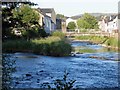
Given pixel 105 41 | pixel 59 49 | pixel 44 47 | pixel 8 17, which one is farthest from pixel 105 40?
pixel 8 17

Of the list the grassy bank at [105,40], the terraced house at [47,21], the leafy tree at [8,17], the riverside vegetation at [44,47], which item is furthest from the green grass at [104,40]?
the leafy tree at [8,17]

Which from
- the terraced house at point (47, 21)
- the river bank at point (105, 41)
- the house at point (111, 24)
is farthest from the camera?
the house at point (111, 24)

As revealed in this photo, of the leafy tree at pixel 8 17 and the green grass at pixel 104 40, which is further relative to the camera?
the green grass at pixel 104 40

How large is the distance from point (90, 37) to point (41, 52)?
5805cm

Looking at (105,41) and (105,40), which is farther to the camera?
(105,40)

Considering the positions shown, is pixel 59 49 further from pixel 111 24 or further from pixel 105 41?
pixel 111 24

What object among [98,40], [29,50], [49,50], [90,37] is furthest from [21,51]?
[90,37]

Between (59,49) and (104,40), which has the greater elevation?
(59,49)

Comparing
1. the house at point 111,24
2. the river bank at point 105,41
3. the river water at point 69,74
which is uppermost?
the house at point 111,24

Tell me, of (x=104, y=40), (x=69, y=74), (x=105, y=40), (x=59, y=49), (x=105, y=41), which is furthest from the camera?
(x=104, y=40)

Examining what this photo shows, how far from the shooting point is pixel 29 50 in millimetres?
43688

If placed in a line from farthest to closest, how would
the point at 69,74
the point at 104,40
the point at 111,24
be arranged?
the point at 111,24 < the point at 104,40 < the point at 69,74

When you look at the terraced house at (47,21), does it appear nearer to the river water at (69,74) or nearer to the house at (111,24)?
the house at (111,24)

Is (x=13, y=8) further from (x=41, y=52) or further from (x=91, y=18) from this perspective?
(x=91, y=18)
